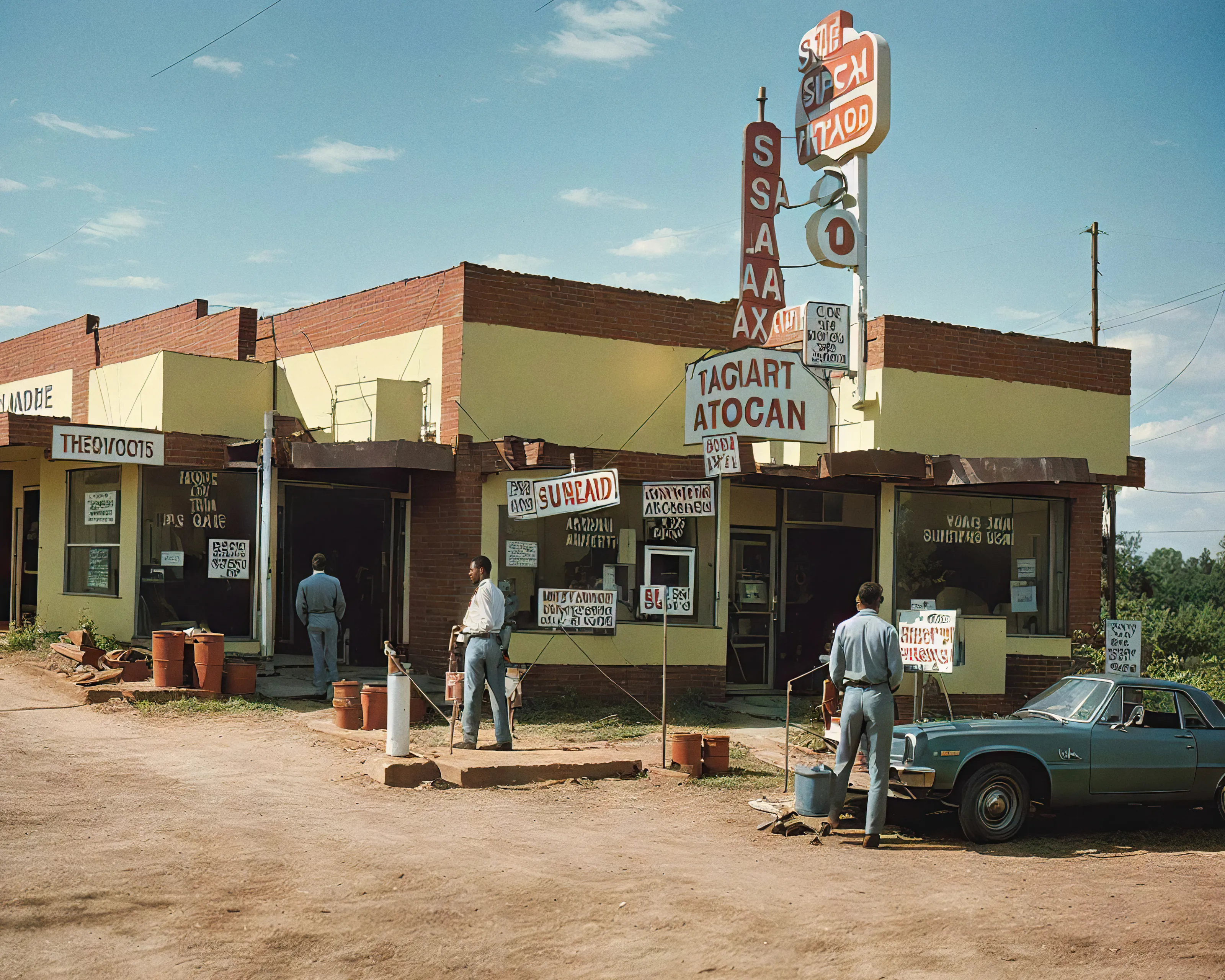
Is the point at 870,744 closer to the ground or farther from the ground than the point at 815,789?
farther from the ground

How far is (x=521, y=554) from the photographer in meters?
15.5

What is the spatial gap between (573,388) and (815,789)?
7853mm

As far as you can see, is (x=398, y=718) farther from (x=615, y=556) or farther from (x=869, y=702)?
(x=615, y=556)

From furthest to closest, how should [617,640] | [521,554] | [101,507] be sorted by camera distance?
[101,507], [617,640], [521,554]

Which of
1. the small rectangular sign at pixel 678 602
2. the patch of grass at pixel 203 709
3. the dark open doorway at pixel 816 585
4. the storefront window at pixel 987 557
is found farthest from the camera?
the dark open doorway at pixel 816 585

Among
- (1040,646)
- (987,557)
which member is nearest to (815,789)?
(987,557)

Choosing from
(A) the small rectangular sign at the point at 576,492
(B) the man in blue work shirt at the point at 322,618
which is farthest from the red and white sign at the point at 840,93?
(B) the man in blue work shirt at the point at 322,618

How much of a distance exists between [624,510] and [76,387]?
408 inches

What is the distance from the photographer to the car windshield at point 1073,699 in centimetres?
A: 1027

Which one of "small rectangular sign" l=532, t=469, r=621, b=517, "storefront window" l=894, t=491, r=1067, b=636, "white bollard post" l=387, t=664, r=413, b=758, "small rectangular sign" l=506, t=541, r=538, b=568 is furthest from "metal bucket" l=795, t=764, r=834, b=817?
"storefront window" l=894, t=491, r=1067, b=636

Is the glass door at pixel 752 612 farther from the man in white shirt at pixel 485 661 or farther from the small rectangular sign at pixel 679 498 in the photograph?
the man in white shirt at pixel 485 661

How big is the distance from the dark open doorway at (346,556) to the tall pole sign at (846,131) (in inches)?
283

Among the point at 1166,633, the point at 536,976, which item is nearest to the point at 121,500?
the point at 536,976

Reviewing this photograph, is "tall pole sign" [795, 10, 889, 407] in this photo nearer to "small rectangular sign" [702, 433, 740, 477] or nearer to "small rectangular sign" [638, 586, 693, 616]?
"small rectangular sign" [702, 433, 740, 477]
